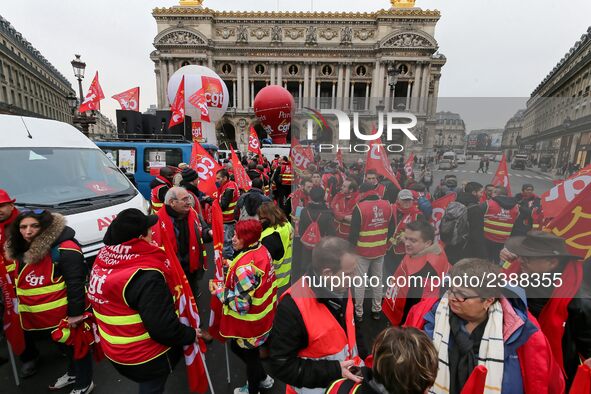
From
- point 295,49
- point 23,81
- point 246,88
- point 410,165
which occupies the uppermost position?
point 295,49

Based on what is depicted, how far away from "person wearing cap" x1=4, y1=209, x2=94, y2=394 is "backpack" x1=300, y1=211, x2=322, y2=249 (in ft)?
6.27

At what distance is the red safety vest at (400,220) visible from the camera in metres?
1.88

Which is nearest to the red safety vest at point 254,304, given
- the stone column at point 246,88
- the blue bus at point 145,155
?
the blue bus at point 145,155

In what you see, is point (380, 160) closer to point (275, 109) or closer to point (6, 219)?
point (6, 219)

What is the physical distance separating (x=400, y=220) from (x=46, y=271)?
2.84 metres

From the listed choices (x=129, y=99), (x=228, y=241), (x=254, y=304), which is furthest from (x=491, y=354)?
(x=129, y=99)

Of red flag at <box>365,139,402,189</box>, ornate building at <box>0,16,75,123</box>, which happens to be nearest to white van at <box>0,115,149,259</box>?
red flag at <box>365,139,402,189</box>

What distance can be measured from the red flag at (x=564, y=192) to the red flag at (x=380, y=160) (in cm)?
81

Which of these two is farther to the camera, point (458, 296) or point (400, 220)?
point (400, 220)

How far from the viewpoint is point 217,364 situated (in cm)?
325

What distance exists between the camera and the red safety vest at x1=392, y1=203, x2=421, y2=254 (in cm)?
188

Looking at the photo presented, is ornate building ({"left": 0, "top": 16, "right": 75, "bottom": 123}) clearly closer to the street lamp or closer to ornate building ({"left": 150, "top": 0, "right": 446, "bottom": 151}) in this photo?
ornate building ({"left": 150, "top": 0, "right": 446, "bottom": 151})

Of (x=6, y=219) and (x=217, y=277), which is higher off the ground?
(x=6, y=219)

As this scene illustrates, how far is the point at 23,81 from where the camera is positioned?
146 feet
